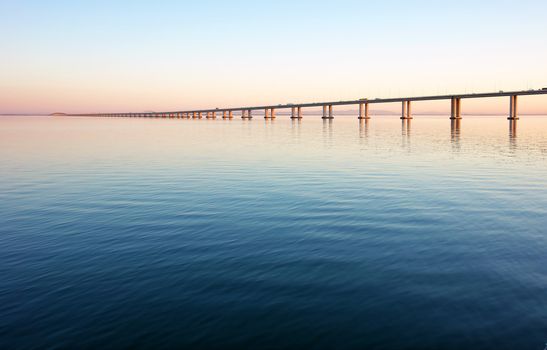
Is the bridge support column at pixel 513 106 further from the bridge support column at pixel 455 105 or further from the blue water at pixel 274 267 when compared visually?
the blue water at pixel 274 267

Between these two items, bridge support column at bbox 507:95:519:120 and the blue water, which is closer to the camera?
the blue water

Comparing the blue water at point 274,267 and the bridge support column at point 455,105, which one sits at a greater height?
the bridge support column at point 455,105

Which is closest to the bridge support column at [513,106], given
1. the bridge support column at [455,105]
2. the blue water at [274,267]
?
the bridge support column at [455,105]

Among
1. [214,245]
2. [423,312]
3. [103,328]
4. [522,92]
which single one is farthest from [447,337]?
[522,92]

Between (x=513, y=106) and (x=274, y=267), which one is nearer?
(x=274, y=267)

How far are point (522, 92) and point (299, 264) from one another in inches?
6879

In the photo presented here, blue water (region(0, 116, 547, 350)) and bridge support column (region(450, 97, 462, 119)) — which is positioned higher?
bridge support column (region(450, 97, 462, 119))

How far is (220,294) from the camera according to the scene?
10.1 meters

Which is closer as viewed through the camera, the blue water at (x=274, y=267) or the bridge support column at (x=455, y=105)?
the blue water at (x=274, y=267)

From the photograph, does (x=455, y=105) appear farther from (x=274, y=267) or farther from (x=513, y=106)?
(x=274, y=267)

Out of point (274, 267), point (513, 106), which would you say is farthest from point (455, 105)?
point (274, 267)

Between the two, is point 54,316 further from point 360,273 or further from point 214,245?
point 360,273

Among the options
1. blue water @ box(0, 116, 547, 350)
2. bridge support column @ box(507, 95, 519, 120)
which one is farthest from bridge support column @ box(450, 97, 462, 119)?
blue water @ box(0, 116, 547, 350)

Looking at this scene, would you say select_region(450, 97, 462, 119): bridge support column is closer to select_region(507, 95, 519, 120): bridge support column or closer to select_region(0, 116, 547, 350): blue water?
select_region(507, 95, 519, 120): bridge support column
